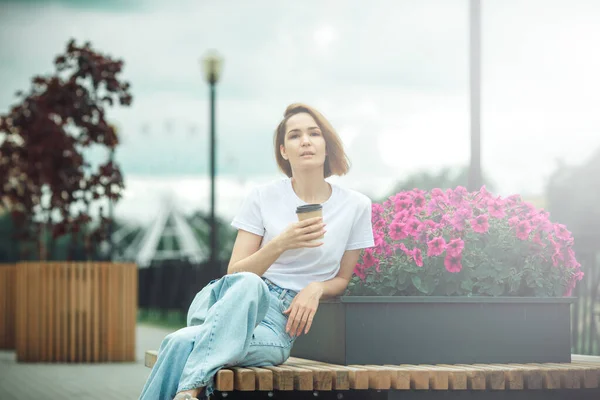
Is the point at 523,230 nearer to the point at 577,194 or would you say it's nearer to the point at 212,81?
the point at 212,81

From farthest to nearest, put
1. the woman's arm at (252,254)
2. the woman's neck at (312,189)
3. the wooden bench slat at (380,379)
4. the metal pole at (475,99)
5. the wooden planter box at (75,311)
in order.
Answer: the wooden planter box at (75,311) < the metal pole at (475,99) < the woman's neck at (312,189) < the woman's arm at (252,254) < the wooden bench slat at (380,379)

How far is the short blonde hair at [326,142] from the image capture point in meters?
4.84

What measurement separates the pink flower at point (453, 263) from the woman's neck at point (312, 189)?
64cm

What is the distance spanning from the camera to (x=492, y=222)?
512 cm

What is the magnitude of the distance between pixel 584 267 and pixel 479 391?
7438 mm

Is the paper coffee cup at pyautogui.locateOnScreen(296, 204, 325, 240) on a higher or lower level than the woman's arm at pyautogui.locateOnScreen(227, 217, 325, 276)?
higher

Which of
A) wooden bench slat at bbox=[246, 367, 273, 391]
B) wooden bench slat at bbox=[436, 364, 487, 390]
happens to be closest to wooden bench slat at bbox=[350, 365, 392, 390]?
wooden bench slat at bbox=[436, 364, 487, 390]

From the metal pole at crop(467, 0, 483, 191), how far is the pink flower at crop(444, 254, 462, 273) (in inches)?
70.7

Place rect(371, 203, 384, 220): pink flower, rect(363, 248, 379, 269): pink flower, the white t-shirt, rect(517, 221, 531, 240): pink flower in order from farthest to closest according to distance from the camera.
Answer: rect(371, 203, 384, 220): pink flower
rect(517, 221, 531, 240): pink flower
rect(363, 248, 379, 269): pink flower
the white t-shirt

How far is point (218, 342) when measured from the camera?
4207 mm

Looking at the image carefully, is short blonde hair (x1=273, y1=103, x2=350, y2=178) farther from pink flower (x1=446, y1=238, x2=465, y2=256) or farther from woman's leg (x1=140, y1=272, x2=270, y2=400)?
woman's leg (x1=140, y1=272, x2=270, y2=400)

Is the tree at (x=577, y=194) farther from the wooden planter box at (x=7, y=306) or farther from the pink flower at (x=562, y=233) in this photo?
the pink flower at (x=562, y=233)

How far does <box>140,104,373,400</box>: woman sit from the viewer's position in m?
4.21

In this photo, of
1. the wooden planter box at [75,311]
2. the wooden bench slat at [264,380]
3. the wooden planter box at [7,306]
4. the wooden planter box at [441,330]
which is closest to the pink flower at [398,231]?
the wooden planter box at [441,330]
